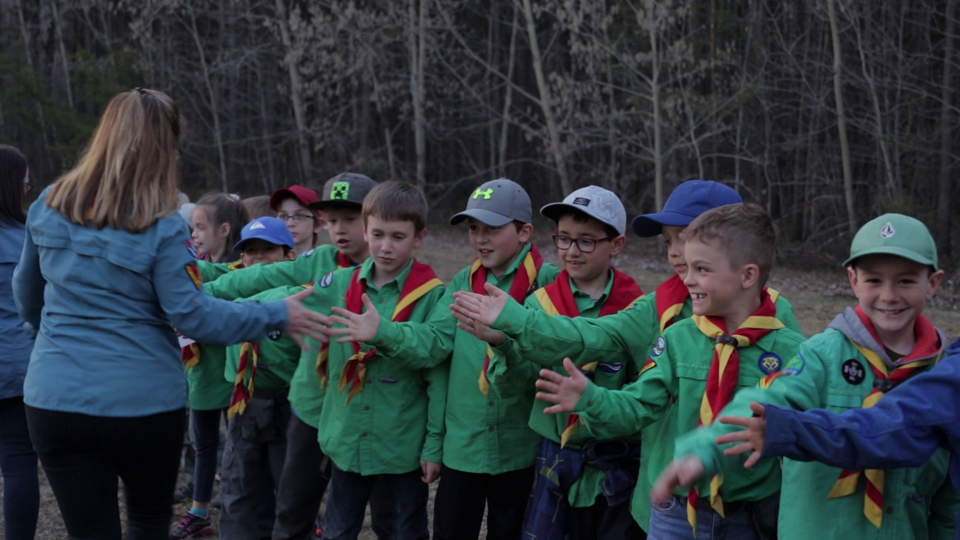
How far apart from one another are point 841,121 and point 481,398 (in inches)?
514

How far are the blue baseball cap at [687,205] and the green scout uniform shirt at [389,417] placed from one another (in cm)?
101

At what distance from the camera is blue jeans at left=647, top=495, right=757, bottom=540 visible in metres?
2.80

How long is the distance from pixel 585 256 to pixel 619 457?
0.80 meters

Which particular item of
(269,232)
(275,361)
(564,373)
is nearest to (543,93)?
(269,232)

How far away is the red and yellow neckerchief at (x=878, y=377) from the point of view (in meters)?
2.42

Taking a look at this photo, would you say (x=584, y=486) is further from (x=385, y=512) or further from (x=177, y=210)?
(x=177, y=210)

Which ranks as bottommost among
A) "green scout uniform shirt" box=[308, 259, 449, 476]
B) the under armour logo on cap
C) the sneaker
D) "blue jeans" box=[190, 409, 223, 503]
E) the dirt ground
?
the dirt ground

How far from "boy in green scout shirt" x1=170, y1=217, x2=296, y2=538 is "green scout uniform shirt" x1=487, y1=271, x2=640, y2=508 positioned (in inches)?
74.9

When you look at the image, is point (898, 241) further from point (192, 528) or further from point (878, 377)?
point (192, 528)

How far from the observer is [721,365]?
2775 millimetres

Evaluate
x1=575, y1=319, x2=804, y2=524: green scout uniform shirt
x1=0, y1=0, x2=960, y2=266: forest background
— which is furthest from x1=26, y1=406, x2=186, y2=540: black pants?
x1=0, y1=0, x2=960, y2=266: forest background

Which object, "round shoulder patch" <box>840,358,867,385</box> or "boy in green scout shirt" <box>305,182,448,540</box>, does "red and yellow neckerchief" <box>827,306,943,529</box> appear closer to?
"round shoulder patch" <box>840,358,867,385</box>

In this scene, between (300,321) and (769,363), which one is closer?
(769,363)

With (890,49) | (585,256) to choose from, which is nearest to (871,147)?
(890,49)
